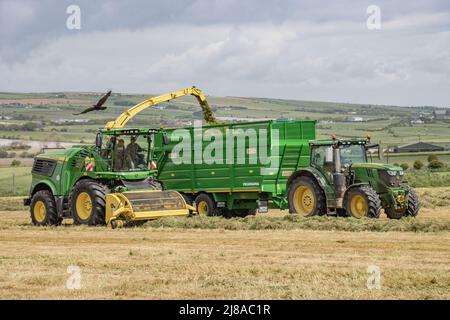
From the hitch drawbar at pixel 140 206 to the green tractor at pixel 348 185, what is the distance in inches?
123

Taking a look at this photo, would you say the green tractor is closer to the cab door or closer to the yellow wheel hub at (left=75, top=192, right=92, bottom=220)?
the cab door

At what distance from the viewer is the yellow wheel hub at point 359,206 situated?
64.7 feet

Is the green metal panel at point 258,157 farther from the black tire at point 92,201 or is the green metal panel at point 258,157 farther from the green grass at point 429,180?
the green grass at point 429,180

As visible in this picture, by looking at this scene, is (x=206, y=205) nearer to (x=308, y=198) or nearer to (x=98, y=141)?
(x=308, y=198)

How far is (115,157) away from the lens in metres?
20.8

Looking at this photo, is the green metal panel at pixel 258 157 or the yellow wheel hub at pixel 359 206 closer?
the yellow wheel hub at pixel 359 206

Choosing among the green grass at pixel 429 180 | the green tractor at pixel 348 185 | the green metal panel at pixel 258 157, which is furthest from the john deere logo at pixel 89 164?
the green grass at pixel 429 180

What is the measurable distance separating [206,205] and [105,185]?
3.92m

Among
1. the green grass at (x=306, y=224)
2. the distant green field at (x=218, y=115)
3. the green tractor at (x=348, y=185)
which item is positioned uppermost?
the distant green field at (x=218, y=115)

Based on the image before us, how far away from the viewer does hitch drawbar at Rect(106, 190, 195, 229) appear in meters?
19.4

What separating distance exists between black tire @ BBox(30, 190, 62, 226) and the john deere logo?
1.40 metres

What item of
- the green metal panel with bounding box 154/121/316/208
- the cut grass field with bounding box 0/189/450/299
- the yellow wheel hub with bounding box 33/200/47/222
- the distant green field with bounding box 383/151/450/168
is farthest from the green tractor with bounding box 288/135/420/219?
the distant green field with bounding box 383/151/450/168

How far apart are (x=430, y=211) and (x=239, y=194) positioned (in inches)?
216
